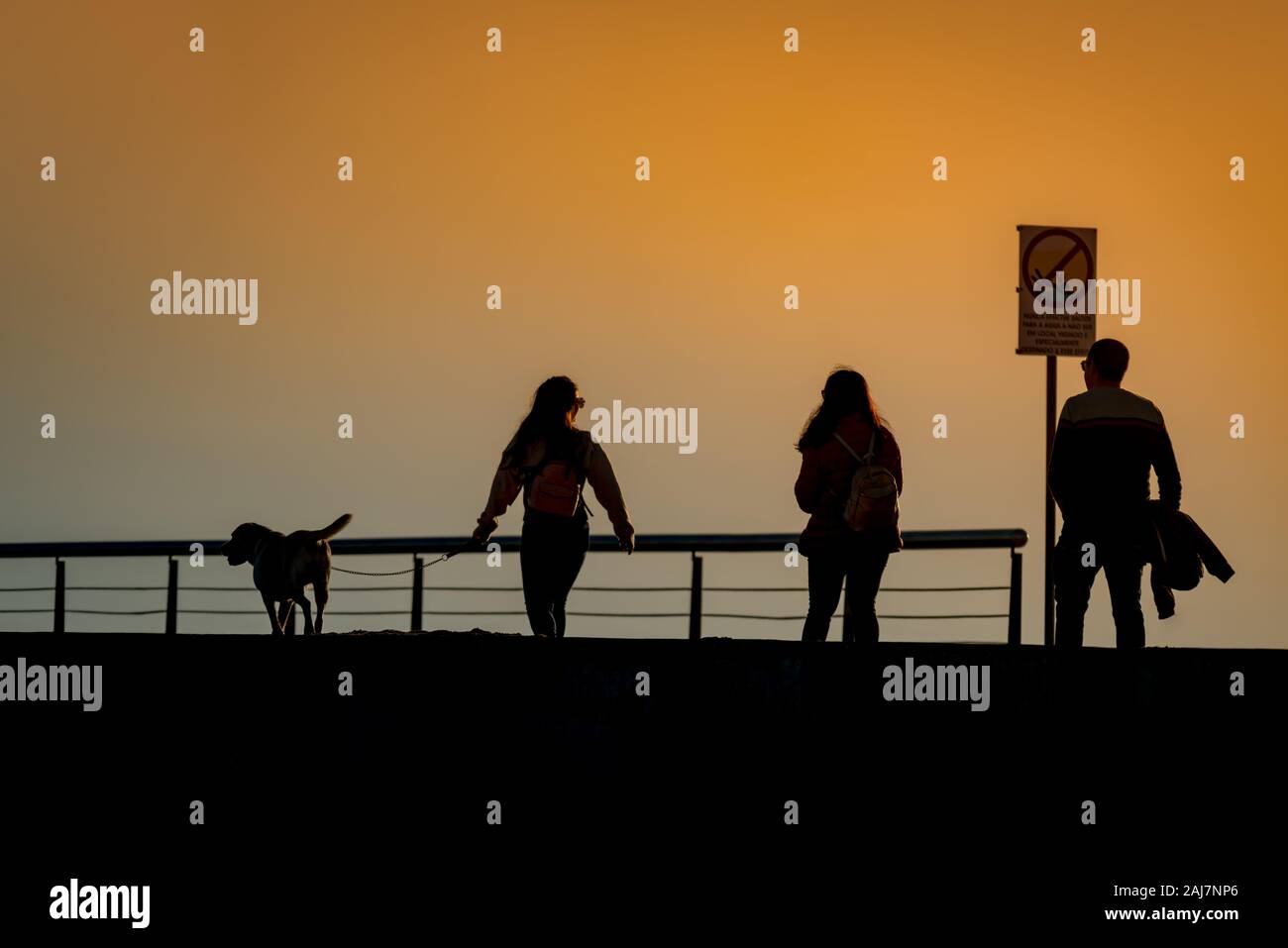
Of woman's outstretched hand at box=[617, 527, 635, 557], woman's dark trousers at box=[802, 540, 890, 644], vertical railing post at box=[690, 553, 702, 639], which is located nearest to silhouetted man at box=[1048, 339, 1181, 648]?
woman's dark trousers at box=[802, 540, 890, 644]

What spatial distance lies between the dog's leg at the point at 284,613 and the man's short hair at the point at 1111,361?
6987mm

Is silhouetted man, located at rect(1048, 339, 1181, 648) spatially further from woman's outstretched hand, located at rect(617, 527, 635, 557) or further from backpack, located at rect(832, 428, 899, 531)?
woman's outstretched hand, located at rect(617, 527, 635, 557)

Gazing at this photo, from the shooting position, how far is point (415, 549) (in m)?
17.9

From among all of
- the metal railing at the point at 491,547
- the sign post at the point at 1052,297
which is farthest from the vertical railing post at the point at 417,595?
the sign post at the point at 1052,297

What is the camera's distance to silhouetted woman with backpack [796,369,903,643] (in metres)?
12.2

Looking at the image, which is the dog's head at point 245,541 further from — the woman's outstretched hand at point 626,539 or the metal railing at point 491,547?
the woman's outstretched hand at point 626,539

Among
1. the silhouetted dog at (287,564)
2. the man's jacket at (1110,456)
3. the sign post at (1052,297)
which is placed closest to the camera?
the man's jacket at (1110,456)

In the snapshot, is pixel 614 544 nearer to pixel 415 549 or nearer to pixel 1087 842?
pixel 415 549

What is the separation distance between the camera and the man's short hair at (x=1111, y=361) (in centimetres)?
1173

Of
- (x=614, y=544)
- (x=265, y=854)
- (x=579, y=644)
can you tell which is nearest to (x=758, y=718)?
(x=579, y=644)

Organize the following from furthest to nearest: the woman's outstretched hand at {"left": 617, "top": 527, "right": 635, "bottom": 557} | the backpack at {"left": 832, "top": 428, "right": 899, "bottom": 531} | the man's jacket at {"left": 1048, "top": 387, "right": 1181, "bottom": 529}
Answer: the woman's outstretched hand at {"left": 617, "top": 527, "right": 635, "bottom": 557}
the backpack at {"left": 832, "top": 428, "right": 899, "bottom": 531}
the man's jacket at {"left": 1048, "top": 387, "right": 1181, "bottom": 529}

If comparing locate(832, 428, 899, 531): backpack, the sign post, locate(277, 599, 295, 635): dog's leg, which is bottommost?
locate(277, 599, 295, 635): dog's leg
